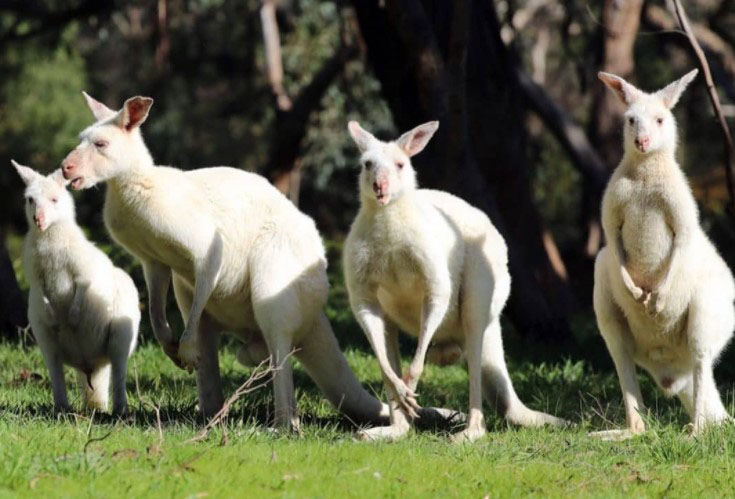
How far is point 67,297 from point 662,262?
326 centimetres

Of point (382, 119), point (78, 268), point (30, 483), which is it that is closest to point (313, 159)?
point (382, 119)

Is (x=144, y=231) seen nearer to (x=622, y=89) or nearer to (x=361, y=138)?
(x=361, y=138)

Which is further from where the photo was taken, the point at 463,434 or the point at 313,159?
the point at 313,159

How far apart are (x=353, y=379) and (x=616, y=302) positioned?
1.52 m

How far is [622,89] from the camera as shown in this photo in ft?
22.5

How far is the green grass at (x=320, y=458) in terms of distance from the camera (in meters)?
4.97

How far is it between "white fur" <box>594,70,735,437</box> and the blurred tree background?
2.05 m

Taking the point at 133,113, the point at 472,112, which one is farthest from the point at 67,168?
the point at 472,112

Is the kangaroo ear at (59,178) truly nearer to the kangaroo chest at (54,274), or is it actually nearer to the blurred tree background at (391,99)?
the kangaroo chest at (54,274)

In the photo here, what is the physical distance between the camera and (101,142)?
6.55 m

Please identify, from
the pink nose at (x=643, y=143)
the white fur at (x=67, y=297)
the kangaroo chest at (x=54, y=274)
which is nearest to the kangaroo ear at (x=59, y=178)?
the white fur at (x=67, y=297)

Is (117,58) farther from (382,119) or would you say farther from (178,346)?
(178,346)

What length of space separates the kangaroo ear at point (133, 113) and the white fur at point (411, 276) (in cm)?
108

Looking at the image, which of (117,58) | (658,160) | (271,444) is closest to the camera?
(271,444)
